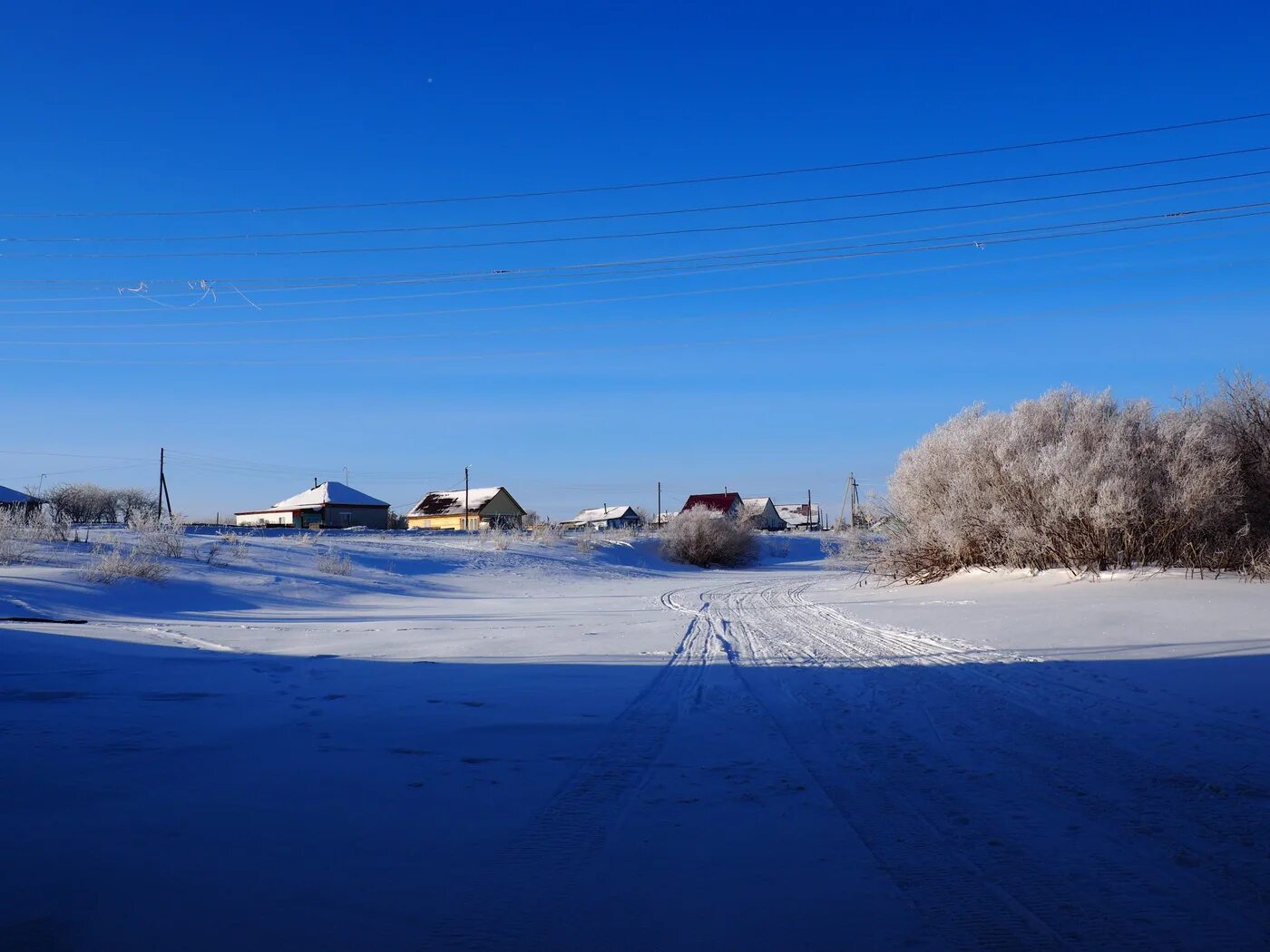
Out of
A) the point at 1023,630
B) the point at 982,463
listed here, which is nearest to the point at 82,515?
the point at 982,463

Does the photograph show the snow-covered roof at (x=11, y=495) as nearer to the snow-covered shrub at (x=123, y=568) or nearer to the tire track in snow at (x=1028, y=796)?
the snow-covered shrub at (x=123, y=568)

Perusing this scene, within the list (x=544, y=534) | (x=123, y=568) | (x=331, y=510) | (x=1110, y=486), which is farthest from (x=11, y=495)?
(x=1110, y=486)

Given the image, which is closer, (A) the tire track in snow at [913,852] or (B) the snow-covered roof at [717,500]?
(A) the tire track in snow at [913,852]

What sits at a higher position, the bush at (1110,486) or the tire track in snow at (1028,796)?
the bush at (1110,486)

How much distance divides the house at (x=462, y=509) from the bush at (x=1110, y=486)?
60.1 meters

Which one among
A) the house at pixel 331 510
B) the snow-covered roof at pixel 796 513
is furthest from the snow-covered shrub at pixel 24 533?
the snow-covered roof at pixel 796 513

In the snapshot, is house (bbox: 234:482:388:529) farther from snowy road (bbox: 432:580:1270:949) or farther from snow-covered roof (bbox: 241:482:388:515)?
snowy road (bbox: 432:580:1270:949)

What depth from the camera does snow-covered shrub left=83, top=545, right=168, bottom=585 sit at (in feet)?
66.6

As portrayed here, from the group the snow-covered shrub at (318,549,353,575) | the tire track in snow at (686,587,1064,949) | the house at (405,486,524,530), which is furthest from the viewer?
the house at (405,486,524,530)

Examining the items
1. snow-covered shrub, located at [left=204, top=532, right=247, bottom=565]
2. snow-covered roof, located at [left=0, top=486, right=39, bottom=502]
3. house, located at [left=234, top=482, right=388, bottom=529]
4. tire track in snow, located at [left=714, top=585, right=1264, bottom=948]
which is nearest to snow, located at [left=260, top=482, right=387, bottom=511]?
house, located at [left=234, top=482, right=388, bottom=529]

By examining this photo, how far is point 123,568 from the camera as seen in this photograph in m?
20.9

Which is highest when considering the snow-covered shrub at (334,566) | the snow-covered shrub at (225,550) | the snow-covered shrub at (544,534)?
the snow-covered shrub at (544,534)

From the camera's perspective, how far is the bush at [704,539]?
48938mm

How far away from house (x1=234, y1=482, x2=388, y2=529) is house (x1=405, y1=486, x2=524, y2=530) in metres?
5.25
